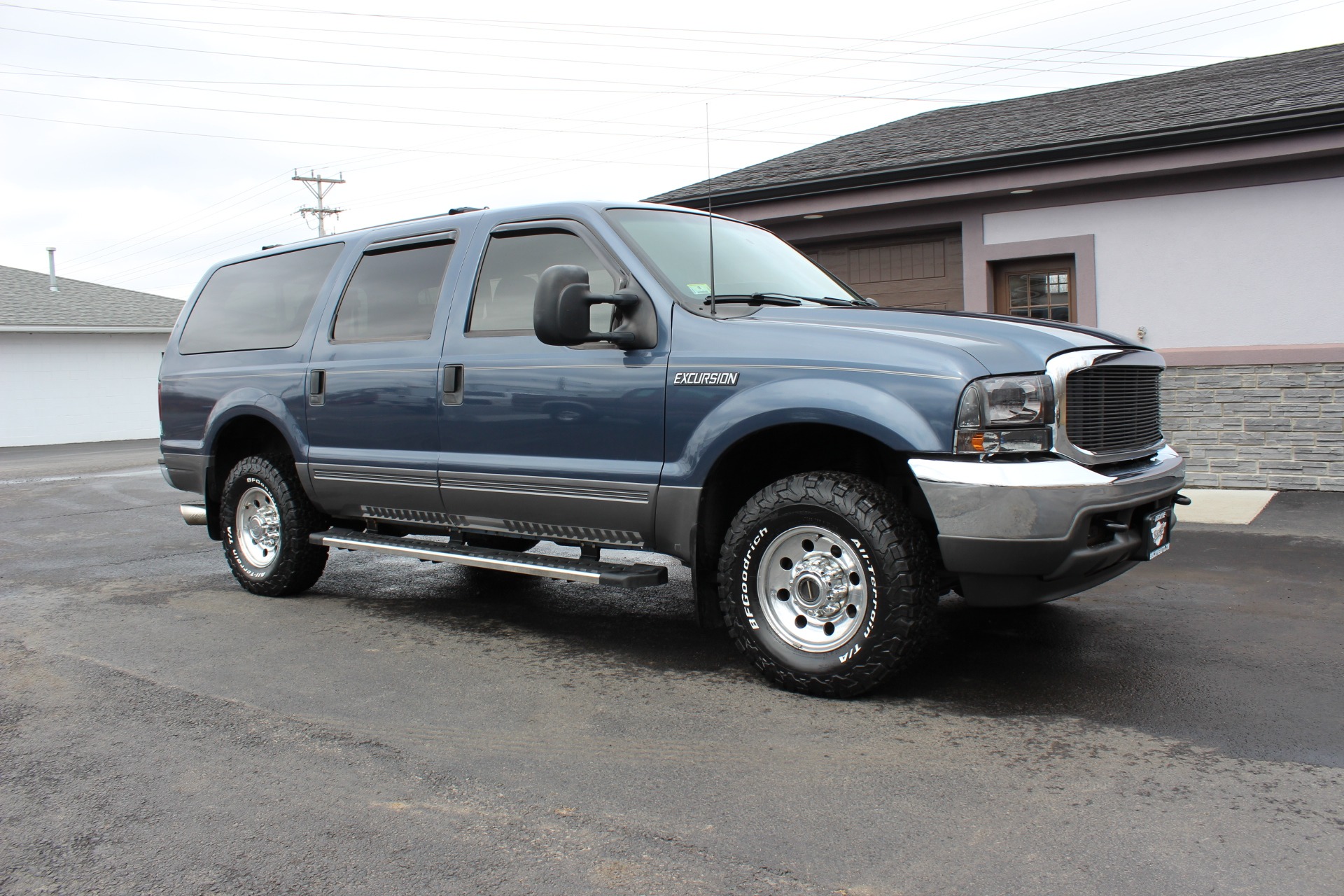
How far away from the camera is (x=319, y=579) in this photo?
7.25 metres

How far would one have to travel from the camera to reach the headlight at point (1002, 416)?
3.87 metres

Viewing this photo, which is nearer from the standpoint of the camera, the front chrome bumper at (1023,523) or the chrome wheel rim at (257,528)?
the front chrome bumper at (1023,523)

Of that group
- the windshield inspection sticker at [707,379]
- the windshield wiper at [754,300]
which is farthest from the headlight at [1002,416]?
the windshield wiper at [754,300]

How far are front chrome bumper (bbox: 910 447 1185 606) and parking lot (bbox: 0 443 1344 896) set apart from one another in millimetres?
532

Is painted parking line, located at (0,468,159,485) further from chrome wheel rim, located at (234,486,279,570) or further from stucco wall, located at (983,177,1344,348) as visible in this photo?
stucco wall, located at (983,177,1344,348)

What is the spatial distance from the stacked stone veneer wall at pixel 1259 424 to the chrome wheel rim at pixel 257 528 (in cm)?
808

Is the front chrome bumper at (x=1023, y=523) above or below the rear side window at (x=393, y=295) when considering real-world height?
below

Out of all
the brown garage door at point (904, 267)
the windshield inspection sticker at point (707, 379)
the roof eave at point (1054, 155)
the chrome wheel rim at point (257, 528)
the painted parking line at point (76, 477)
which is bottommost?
the painted parking line at point (76, 477)

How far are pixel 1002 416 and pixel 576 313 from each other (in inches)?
70.9

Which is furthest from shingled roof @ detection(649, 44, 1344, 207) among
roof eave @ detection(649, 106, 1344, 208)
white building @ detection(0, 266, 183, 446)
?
white building @ detection(0, 266, 183, 446)

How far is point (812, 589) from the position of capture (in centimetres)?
432

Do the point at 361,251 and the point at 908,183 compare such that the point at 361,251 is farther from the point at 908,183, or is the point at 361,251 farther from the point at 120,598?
the point at 908,183

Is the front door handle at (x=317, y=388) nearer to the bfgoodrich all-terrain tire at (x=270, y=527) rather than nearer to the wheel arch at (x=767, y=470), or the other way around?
the bfgoodrich all-terrain tire at (x=270, y=527)

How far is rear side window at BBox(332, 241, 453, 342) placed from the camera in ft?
18.6
